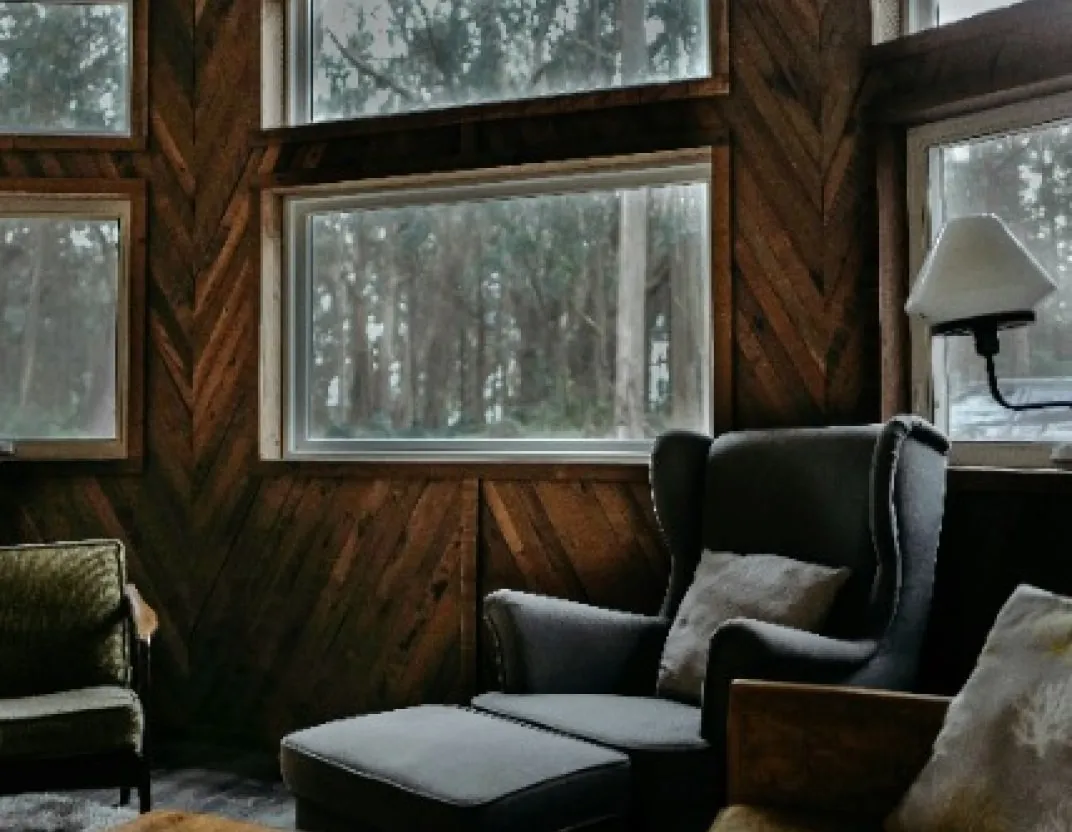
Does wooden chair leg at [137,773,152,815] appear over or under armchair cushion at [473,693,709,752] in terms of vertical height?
under

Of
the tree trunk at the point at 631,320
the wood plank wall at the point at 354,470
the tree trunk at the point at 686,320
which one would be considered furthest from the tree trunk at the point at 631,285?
the wood plank wall at the point at 354,470

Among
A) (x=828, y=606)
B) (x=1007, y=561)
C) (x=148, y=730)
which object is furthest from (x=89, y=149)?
(x=1007, y=561)

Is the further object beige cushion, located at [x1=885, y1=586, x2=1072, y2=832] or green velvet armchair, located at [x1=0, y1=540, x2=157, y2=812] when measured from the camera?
green velvet armchair, located at [x1=0, y1=540, x2=157, y2=812]

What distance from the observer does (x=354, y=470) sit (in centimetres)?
388

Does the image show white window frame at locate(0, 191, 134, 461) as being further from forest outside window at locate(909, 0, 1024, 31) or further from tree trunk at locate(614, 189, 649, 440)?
forest outside window at locate(909, 0, 1024, 31)

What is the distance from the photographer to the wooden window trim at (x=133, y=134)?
4.07 meters

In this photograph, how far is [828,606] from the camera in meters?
2.64

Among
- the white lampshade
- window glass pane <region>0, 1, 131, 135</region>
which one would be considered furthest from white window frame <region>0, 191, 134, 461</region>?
the white lampshade

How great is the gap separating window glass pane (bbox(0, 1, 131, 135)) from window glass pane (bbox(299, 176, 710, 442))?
892 millimetres

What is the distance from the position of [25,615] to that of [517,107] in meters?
2.14

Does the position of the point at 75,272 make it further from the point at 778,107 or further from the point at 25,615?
the point at 778,107

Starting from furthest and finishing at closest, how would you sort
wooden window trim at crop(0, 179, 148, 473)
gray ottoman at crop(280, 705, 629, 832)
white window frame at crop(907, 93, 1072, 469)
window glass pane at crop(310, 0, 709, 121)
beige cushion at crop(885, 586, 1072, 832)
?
wooden window trim at crop(0, 179, 148, 473) → window glass pane at crop(310, 0, 709, 121) → white window frame at crop(907, 93, 1072, 469) → gray ottoman at crop(280, 705, 629, 832) → beige cushion at crop(885, 586, 1072, 832)

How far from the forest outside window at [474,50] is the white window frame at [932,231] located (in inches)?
28.3

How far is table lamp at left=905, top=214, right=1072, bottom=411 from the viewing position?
94.6 inches
